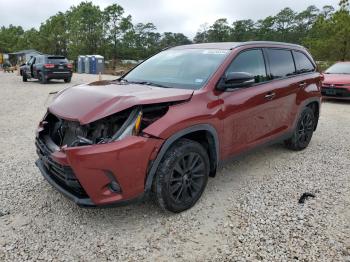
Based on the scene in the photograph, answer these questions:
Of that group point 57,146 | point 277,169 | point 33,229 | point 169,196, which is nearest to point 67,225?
point 33,229

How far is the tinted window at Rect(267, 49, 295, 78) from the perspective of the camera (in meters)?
4.66

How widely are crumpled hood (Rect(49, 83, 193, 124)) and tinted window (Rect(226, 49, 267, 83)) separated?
2.92 ft

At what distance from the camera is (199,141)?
12.1 feet

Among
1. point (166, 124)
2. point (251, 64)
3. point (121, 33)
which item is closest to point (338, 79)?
point (251, 64)

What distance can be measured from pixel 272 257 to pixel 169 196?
107 cm

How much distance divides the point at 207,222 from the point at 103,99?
5.22ft

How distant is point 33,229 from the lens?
3.18 m

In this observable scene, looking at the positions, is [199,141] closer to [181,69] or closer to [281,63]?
[181,69]

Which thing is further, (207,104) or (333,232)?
(207,104)

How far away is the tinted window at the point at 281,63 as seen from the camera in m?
4.66

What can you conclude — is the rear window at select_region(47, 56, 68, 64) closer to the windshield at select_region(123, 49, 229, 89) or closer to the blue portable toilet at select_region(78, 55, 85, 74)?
the windshield at select_region(123, 49, 229, 89)

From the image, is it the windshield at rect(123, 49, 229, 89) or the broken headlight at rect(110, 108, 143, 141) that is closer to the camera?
the broken headlight at rect(110, 108, 143, 141)

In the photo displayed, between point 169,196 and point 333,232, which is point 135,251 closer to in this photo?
point 169,196

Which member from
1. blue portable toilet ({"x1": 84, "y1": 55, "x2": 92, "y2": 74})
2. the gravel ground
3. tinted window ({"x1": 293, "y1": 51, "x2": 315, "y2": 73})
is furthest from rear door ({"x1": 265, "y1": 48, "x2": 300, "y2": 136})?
blue portable toilet ({"x1": 84, "y1": 55, "x2": 92, "y2": 74})
